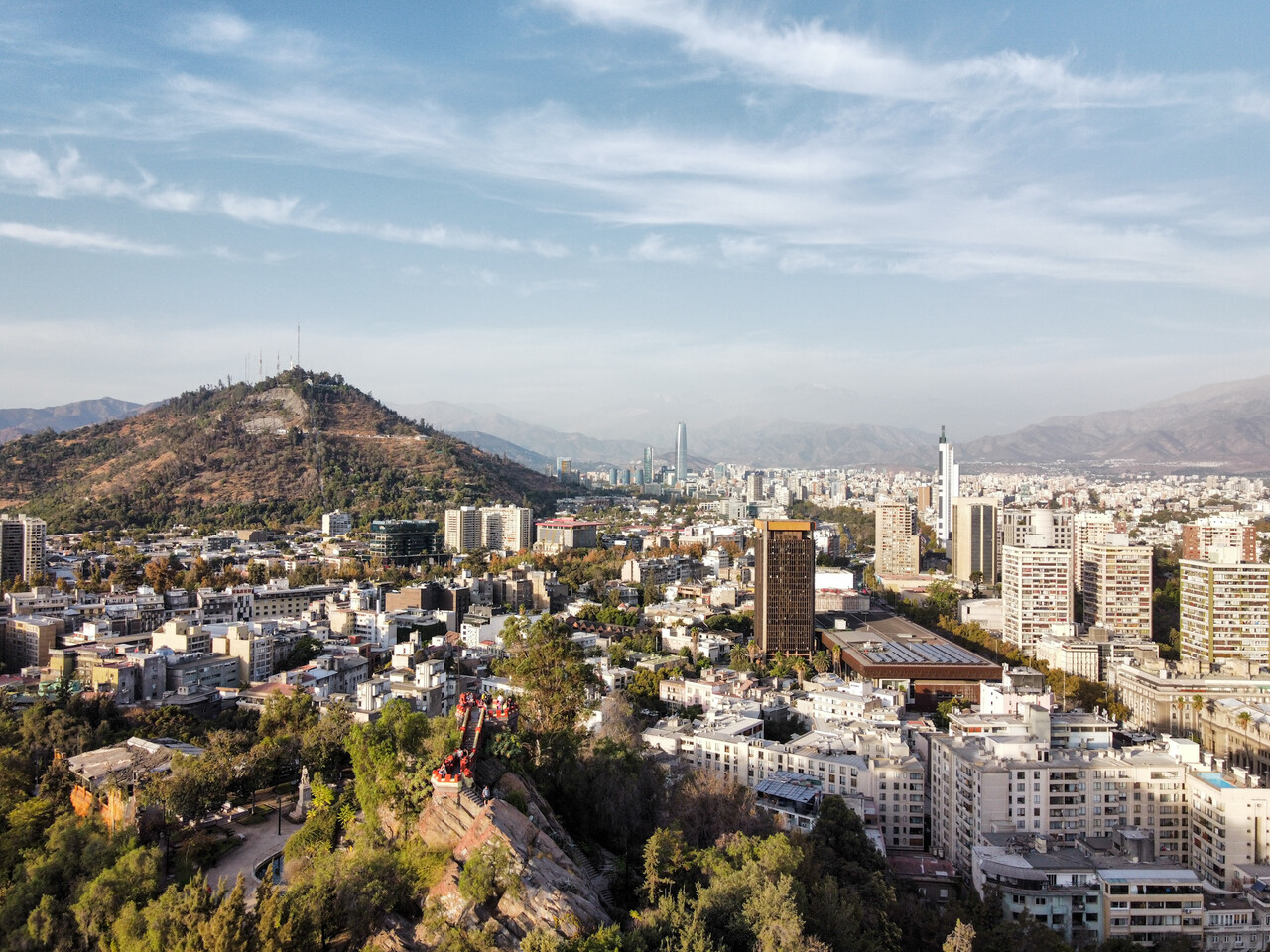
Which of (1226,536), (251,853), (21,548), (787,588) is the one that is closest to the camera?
(251,853)

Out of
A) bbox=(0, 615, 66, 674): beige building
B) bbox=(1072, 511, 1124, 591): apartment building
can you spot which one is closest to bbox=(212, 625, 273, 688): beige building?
bbox=(0, 615, 66, 674): beige building

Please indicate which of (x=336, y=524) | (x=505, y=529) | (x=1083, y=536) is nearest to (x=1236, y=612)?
(x=1083, y=536)

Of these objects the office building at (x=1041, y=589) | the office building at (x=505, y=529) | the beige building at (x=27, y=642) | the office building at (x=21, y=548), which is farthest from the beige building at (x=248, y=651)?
the office building at (x=505, y=529)

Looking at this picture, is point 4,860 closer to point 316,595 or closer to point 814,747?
point 814,747

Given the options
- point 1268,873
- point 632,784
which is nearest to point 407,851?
point 632,784

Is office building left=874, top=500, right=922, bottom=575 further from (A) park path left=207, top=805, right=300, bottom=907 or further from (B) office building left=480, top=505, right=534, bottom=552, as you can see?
(A) park path left=207, top=805, right=300, bottom=907

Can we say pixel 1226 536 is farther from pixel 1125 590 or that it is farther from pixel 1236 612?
pixel 1236 612
